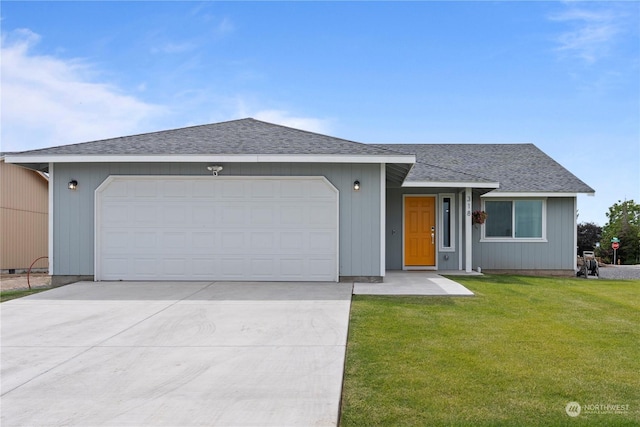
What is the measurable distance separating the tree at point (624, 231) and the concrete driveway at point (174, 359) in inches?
779

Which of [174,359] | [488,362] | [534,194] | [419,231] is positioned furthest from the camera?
[534,194]

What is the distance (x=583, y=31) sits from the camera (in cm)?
1329

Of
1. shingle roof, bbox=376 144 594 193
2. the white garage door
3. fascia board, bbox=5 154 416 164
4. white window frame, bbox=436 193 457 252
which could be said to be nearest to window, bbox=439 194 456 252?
white window frame, bbox=436 193 457 252

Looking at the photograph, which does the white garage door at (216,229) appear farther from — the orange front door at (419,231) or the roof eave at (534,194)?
the roof eave at (534,194)

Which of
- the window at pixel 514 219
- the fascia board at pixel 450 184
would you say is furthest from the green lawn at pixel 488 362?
the window at pixel 514 219

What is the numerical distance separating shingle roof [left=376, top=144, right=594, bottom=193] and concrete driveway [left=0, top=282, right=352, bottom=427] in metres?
5.73

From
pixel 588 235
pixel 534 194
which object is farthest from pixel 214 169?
pixel 588 235

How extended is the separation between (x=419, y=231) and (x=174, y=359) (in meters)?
9.33

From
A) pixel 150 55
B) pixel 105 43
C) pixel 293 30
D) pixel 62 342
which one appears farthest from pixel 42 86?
pixel 62 342

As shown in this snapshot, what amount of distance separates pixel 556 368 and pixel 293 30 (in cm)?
1137

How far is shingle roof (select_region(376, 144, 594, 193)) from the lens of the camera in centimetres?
1295

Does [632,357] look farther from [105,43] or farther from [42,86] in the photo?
[42,86]

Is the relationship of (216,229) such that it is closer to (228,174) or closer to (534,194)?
(228,174)

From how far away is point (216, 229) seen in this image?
10.3m
